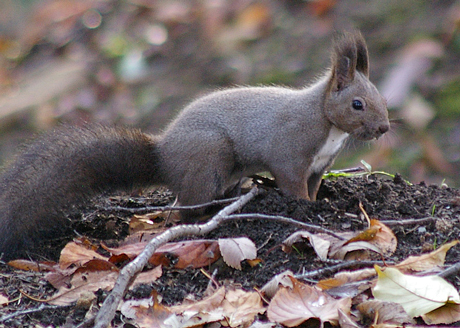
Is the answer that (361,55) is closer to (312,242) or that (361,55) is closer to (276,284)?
(312,242)

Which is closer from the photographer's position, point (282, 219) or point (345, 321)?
point (345, 321)

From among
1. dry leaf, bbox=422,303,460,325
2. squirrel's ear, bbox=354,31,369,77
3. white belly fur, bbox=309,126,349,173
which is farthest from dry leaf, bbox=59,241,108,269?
squirrel's ear, bbox=354,31,369,77

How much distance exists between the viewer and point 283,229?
113 inches

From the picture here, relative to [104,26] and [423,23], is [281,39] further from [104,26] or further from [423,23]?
[104,26]

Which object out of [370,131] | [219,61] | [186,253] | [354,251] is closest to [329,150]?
[370,131]

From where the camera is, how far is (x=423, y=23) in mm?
6918

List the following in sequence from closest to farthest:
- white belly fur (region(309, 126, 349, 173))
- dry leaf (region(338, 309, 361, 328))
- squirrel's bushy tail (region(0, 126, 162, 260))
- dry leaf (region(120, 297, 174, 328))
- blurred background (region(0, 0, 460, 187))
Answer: dry leaf (region(338, 309, 361, 328)) < dry leaf (region(120, 297, 174, 328)) < squirrel's bushy tail (region(0, 126, 162, 260)) < white belly fur (region(309, 126, 349, 173)) < blurred background (region(0, 0, 460, 187))

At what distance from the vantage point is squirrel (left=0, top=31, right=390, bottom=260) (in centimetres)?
333

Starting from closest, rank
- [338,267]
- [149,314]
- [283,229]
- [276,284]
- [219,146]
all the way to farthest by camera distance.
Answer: [149,314] < [276,284] < [338,267] < [283,229] < [219,146]

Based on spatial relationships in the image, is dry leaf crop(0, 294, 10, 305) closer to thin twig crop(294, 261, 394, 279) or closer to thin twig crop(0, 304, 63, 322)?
thin twig crop(0, 304, 63, 322)

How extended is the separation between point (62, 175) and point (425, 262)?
176cm

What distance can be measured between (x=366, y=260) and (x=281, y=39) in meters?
5.40

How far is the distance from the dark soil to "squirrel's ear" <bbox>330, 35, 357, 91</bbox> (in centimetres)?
52

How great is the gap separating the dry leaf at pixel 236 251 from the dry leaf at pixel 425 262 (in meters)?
0.56
